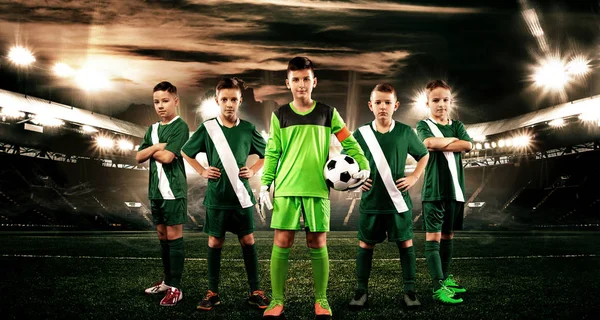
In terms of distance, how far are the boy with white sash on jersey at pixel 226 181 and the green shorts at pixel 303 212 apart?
53 cm

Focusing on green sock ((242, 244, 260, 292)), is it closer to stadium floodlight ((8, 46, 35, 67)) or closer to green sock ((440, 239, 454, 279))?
green sock ((440, 239, 454, 279))

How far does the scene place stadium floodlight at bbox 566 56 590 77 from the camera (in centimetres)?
1402

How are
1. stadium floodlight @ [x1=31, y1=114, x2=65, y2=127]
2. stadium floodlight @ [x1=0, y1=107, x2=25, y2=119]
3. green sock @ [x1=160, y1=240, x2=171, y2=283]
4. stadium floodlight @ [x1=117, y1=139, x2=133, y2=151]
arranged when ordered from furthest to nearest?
stadium floodlight @ [x1=117, y1=139, x2=133, y2=151], stadium floodlight @ [x1=31, y1=114, x2=65, y2=127], stadium floodlight @ [x1=0, y1=107, x2=25, y2=119], green sock @ [x1=160, y1=240, x2=171, y2=283]

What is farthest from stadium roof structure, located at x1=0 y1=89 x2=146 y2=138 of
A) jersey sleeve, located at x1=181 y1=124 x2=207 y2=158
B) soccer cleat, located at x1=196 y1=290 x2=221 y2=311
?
soccer cleat, located at x1=196 y1=290 x2=221 y2=311

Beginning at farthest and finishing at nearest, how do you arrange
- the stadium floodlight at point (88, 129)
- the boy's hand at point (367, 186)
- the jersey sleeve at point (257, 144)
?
the stadium floodlight at point (88, 129) < the jersey sleeve at point (257, 144) < the boy's hand at point (367, 186)

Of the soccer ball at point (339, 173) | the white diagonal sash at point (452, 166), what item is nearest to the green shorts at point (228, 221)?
the soccer ball at point (339, 173)

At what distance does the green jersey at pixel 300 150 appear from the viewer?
2795 millimetres

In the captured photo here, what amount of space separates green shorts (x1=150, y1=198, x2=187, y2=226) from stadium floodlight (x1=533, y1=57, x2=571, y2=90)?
1444cm

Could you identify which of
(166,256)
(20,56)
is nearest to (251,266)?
(166,256)

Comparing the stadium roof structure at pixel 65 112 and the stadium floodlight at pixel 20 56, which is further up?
the stadium floodlight at pixel 20 56

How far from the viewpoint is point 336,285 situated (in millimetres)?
4148

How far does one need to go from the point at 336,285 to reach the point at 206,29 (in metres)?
11.3

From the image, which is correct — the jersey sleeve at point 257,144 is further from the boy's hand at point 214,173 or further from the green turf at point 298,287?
the green turf at point 298,287

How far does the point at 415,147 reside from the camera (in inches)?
130
